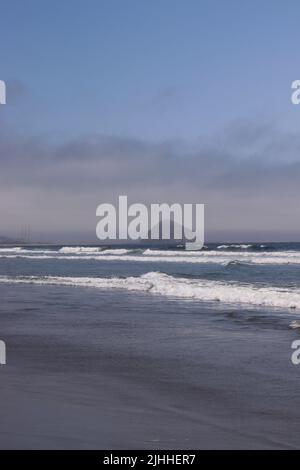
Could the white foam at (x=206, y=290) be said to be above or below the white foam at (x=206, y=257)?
below

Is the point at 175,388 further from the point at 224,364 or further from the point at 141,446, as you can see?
the point at 141,446

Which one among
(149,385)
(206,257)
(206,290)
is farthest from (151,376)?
(206,257)

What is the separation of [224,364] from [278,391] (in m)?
1.62

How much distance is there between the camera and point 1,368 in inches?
316

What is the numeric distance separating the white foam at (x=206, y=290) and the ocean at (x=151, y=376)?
0.63 feet

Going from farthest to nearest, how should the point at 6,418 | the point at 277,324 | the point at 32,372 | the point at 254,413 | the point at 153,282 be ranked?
1. the point at 153,282
2. the point at 277,324
3. the point at 32,372
4. the point at 254,413
5. the point at 6,418

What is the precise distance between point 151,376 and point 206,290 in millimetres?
11210

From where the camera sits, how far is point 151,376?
7.63 m

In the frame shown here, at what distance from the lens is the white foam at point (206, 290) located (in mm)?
16000

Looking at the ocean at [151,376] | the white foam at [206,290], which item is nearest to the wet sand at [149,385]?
the ocean at [151,376]

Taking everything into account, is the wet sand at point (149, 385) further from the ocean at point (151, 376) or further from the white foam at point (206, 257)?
the white foam at point (206, 257)

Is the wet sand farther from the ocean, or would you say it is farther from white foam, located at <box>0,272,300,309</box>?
white foam, located at <box>0,272,300,309</box>

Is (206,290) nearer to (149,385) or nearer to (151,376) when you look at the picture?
(151,376)

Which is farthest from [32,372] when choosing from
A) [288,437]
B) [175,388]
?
[288,437]
